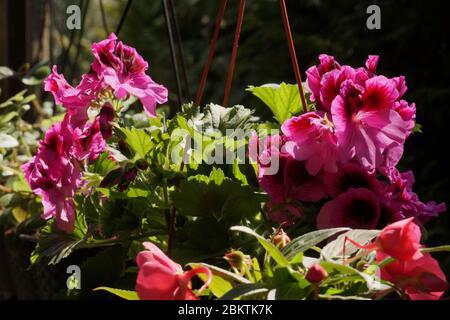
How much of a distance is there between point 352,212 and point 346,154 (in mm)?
64

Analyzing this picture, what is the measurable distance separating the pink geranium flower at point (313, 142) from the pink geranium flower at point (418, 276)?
18cm

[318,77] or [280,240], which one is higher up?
[318,77]

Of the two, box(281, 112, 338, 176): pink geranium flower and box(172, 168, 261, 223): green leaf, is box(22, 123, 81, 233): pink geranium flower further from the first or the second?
box(281, 112, 338, 176): pink geranium flower

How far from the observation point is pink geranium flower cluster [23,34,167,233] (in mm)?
814

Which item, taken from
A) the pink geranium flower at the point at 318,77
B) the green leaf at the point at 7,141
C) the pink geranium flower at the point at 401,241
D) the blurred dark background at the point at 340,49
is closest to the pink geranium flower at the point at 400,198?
the pink geranium flower at the point at 318,77

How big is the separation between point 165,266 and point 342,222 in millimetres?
265

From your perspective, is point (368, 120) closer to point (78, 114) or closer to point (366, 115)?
point (366, 115)

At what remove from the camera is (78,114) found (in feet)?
2.74

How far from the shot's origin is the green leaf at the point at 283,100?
89cm

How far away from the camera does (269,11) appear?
4.62m

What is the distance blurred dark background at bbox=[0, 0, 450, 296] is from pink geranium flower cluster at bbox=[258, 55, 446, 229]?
0.72m

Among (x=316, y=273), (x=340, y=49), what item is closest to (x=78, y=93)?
(x=316, y=273)

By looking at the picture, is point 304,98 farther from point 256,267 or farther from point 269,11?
point 269,11

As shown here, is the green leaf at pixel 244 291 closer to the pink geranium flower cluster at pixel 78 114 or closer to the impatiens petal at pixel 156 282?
the impatiens petal at pixel 156 282
